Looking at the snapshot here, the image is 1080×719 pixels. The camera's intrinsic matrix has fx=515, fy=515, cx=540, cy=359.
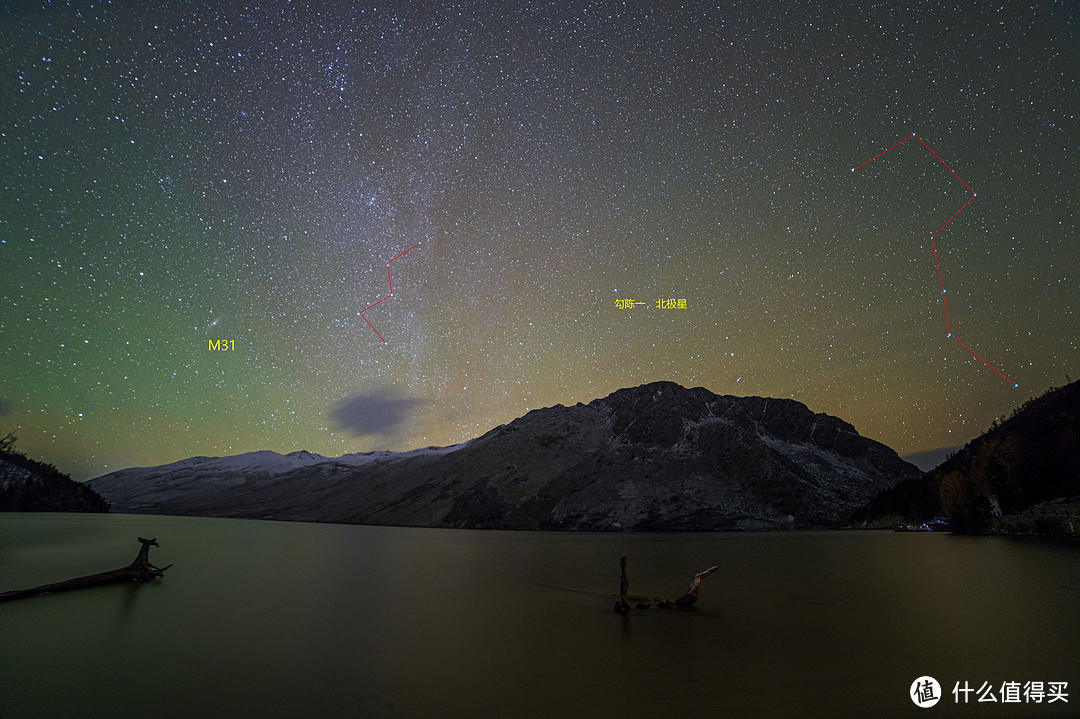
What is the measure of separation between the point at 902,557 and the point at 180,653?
52956mm

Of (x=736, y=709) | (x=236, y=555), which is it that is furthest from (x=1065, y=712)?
(x=236, y=555)

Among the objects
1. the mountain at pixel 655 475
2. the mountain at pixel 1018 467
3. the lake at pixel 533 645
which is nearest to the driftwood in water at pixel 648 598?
the lake at pixel 533 645

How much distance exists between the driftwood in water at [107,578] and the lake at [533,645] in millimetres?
539

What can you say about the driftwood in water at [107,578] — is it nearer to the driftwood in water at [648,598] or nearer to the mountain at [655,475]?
the driftwood in water at [648,598]

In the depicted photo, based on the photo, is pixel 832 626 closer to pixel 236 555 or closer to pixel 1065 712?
pixel 1065 712

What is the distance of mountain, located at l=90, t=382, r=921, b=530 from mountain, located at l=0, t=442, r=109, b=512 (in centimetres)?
6262

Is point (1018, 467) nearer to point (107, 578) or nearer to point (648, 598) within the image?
point (648, 598)

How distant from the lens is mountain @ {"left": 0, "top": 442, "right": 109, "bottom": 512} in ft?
413

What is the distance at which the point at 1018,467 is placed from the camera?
66.8 metres

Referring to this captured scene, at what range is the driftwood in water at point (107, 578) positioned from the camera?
24.3 metres

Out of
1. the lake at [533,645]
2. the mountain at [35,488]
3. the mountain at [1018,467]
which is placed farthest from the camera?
the mountain at [35,488]

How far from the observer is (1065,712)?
11.2 meters

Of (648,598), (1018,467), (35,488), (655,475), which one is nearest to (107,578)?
(648,598)

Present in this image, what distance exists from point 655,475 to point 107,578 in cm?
14158
